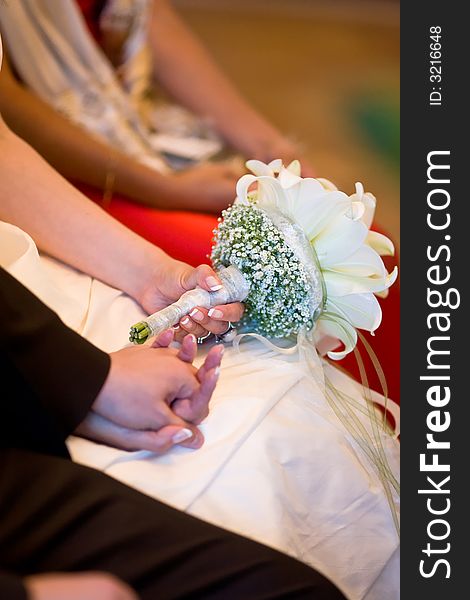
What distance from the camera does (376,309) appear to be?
997 mm

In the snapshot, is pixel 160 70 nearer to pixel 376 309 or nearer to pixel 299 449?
pixel 376 309

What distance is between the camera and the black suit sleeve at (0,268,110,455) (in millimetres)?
812

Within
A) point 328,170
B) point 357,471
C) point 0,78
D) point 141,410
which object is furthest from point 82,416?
point 328,170

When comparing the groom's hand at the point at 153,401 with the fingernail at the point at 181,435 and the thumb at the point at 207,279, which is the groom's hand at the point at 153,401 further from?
the thumb at the point at 207,279

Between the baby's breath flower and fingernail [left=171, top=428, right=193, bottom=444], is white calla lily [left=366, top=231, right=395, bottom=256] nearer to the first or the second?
the baby's breath flower

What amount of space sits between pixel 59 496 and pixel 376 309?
43 cm

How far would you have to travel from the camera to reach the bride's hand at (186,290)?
980 mm

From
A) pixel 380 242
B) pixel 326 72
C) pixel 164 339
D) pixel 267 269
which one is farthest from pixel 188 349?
pixel 326 72

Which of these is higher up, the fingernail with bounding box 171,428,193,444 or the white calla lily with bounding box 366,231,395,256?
the white calla lily with bounding box 366,231,395,256

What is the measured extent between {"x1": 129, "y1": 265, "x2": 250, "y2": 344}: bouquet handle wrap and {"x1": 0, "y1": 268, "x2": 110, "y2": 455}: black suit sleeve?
114mm

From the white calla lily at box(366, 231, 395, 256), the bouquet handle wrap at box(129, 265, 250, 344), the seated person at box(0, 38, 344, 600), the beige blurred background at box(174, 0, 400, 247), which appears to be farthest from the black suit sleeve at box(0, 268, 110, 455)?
the beige blurred background at box(174, 0, 400, 247)

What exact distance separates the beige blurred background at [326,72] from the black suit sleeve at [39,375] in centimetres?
160

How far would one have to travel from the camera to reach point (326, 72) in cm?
356

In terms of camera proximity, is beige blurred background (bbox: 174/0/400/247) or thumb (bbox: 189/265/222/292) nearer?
thumb (bbox: 189/265/222/292)
